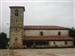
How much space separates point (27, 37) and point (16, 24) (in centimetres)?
427

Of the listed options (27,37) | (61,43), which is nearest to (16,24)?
(27,37)

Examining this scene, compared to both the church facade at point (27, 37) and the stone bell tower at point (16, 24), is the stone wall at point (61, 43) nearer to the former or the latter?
the church facade at point (27, 37)

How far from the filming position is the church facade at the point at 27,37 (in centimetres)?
4250

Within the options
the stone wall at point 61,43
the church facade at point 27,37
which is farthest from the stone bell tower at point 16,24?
the stone wall at point 61,43

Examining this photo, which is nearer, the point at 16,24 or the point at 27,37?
the point at 16,24

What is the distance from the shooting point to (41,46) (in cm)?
4312

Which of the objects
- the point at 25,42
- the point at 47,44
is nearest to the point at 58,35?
the point at 47,44

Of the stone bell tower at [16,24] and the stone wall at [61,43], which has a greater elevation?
the stone bell tower at [16,24]

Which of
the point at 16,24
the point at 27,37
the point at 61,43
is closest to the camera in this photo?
the point at 16,24

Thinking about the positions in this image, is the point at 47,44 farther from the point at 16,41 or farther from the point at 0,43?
the point at 0,43

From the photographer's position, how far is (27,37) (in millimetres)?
45469

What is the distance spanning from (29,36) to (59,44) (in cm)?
678

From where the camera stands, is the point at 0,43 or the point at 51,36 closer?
the point at 0,43

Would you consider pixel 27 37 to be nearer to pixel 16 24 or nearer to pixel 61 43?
pixel 16 24
